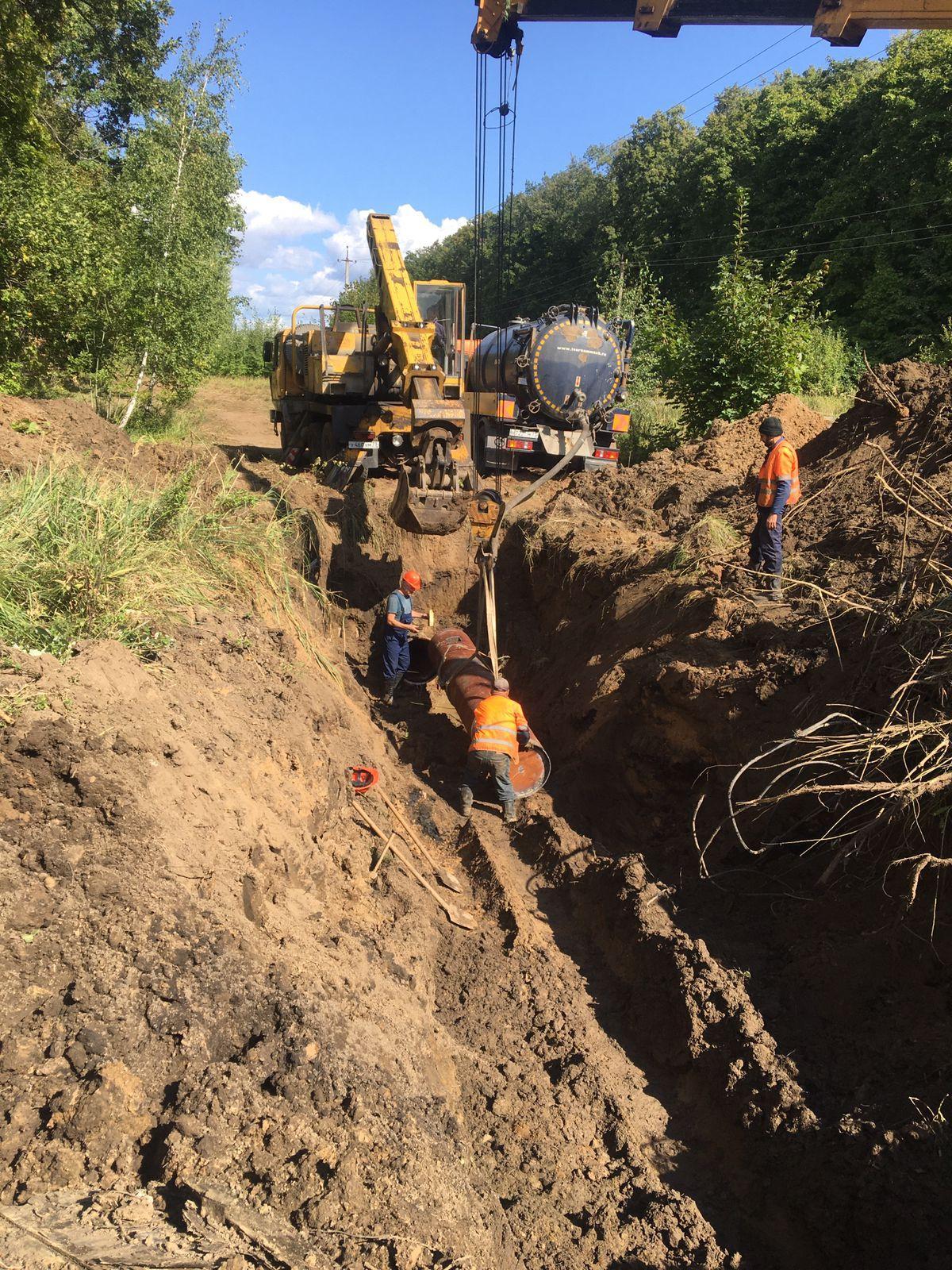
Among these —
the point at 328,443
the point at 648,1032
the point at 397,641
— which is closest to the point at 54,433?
the point at 397,641

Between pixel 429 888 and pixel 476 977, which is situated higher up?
pixel 429 888

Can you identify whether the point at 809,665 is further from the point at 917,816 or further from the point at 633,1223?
the point at 633,1223

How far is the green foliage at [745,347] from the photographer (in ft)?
42.7

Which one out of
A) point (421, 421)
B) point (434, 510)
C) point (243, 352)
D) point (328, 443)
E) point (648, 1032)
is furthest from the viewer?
point (243, 352)

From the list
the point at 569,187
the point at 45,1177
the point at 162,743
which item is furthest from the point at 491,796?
the point at 569,187

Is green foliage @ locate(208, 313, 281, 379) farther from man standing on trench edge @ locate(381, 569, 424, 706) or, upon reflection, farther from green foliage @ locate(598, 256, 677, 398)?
Result: man standing on trench edge @ locate(381, 569, 424, 706)

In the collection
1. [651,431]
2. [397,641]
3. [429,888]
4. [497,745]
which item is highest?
[651,431]

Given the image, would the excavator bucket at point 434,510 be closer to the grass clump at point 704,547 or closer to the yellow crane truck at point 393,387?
the yellow crane truck at point 393,387

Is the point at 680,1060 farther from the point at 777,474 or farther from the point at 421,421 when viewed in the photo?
the point at 421,421

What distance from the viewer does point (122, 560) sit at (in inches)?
210

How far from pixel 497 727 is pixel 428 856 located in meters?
1.19

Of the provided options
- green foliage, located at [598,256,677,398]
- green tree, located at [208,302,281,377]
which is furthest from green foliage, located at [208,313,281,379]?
green foliage, located at [598,256,677,398]

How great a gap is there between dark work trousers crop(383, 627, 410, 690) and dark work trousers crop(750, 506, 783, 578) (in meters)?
3.85

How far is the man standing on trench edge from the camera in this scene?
9102 millimetres
